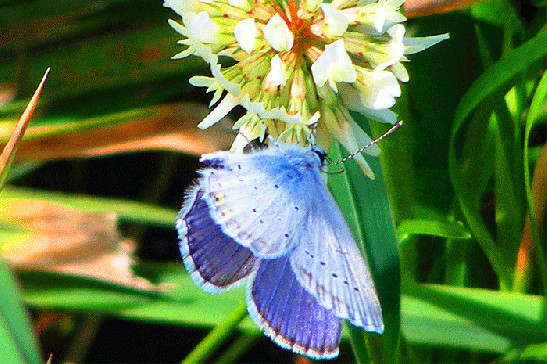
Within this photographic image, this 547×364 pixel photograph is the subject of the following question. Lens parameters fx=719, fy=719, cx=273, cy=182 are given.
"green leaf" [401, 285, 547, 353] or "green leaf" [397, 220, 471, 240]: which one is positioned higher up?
"green leaf" [397, 220, 471, 240]

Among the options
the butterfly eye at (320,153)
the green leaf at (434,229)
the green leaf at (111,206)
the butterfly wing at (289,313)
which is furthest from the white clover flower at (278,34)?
the green leaf at (111,206)

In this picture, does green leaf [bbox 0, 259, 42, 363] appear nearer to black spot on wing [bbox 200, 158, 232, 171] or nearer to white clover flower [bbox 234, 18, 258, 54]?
black spot on wing [bbox 200, 158, 232, 171]

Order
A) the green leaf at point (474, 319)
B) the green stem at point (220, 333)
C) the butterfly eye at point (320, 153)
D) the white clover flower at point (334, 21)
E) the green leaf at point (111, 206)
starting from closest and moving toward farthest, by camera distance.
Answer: the white clover flower at point (334, 21) → the butterfly eye at point (320, 153) → the green stem at point (220, 333) → the green leaf at point (474, 319) → the green leaf at point (111, 206)

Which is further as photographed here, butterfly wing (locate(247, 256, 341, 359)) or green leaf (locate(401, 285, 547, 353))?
green leaf (locate(401, 285, 547, 353))

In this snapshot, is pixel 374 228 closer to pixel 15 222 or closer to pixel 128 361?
pixel 15 222

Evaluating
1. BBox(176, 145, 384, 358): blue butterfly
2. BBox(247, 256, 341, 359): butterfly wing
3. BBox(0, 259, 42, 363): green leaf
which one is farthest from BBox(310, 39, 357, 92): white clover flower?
BBox(0, 259, 42, 363): green leaf

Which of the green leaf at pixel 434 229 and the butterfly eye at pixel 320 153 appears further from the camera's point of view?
the green leaf at pixel 434 229

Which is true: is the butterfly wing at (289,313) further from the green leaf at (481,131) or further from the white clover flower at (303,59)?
the green leaf at (481,131)
